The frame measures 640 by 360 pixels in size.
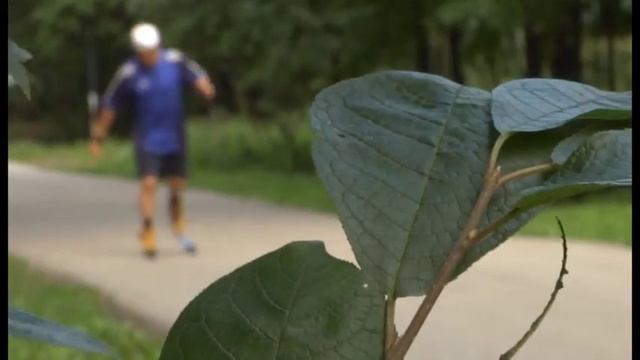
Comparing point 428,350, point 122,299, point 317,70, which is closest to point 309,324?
point 428,350

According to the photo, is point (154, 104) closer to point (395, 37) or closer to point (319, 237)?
point (319, 237)

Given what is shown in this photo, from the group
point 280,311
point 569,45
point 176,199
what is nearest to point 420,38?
point 569,45

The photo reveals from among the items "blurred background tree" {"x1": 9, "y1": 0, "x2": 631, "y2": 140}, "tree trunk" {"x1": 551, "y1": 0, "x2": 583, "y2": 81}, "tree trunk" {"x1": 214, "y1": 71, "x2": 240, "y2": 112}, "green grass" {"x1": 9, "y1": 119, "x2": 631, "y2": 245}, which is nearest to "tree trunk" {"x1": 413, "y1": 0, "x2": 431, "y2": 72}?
"blurred background tree" {"x1": 9, "y1": 0, "x2": 631, "y2": 140}

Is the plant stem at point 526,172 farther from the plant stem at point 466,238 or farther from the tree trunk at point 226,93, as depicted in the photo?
the tree trunk at point 226,93

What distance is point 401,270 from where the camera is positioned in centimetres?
61

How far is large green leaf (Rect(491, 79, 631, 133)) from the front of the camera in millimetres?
656

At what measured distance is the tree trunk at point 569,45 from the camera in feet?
45.0

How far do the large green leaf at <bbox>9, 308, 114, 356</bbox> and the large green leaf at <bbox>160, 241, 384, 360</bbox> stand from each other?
0.04 m

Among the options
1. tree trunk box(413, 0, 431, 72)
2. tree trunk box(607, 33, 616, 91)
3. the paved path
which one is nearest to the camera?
the paved path

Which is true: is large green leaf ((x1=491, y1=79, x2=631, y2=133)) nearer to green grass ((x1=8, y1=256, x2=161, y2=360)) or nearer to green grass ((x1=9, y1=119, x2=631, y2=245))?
green grass ((x1=8, y1=256, x2=161, y2=360))

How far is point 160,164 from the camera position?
8391 millimetres

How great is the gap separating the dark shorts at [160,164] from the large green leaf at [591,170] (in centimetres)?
775

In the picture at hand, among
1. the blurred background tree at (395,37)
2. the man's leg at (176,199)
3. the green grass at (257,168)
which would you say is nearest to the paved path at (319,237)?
the man's leg at (176,199)

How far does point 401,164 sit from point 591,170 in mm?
91
